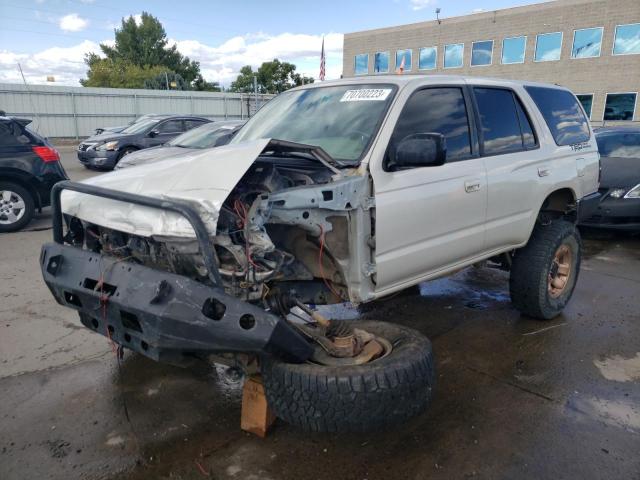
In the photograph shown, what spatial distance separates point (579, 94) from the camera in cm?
2708

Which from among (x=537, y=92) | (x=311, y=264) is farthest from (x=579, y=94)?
(x=311, y=264)

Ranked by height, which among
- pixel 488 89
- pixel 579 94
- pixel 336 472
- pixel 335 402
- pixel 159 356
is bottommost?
pixel 336 472

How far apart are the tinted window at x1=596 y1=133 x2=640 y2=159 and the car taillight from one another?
8.95m

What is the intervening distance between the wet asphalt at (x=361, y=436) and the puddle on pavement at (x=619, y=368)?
2 centimetres

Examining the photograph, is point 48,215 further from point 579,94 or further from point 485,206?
point 579,94

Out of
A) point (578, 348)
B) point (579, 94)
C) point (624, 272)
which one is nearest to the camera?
point (578, 348)

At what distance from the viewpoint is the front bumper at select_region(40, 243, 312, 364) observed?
2.26 metres

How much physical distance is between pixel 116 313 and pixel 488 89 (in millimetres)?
3258

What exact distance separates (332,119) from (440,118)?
2.53 ft

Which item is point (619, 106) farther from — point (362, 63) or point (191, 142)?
point (191, 142)

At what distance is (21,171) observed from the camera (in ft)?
25.3

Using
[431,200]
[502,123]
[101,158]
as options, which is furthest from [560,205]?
Answer: [101,158]

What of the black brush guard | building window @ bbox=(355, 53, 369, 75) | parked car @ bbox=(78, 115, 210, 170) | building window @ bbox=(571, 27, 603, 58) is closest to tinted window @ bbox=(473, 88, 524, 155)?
the black brush guard

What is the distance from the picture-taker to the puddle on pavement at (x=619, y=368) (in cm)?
358
